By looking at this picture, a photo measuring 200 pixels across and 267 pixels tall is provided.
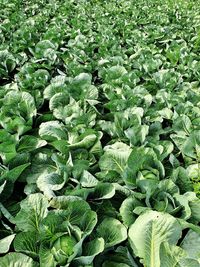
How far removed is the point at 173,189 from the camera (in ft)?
6.35

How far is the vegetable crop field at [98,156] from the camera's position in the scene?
1.62 metres

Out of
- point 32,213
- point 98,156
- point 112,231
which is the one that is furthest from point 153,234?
point 98,156

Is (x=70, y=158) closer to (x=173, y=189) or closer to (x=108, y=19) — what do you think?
(x=173, y=189)

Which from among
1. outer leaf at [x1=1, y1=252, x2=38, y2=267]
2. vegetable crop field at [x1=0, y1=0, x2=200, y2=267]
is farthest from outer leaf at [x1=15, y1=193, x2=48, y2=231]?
outer leaf at [x1=1, y1=252, x2=38, y2=267]

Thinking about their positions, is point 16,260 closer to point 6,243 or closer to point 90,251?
point 6,243

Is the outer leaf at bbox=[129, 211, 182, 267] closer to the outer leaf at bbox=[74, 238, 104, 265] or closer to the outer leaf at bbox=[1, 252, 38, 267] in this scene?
the outer leaf at bbox=[74, 238, 104, 265]

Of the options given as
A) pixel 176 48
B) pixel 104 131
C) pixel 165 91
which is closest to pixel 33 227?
pixel 104 131

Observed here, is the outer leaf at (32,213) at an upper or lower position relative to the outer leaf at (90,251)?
upper

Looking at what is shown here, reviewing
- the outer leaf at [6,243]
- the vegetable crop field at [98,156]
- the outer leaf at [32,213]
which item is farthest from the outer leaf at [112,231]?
the outer leaf at [6,243]

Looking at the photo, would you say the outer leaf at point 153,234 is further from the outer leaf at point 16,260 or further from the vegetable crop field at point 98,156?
the outer leaf at point 16,260

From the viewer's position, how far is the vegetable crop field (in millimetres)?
1622

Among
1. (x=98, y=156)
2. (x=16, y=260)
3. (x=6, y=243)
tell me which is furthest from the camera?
(x=98, y=156)

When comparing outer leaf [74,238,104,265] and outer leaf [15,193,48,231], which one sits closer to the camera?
outer leaf [74,238,104,265]

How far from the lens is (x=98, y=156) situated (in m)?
2.33
